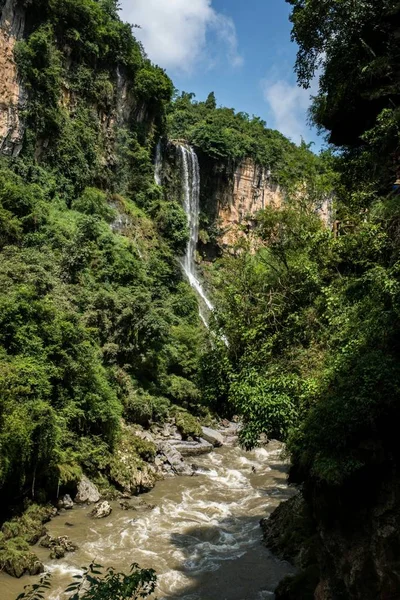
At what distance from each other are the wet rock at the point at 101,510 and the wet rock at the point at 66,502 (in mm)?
691

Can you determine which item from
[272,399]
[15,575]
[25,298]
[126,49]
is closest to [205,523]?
[15,575]

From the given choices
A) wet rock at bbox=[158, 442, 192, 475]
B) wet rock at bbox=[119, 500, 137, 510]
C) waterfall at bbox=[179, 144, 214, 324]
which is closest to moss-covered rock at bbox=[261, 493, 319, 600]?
wet rock at bbox=[119, 500, 137, 510]

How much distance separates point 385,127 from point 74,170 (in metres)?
22.3

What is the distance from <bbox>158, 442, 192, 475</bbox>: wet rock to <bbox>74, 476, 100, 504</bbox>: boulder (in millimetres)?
4099

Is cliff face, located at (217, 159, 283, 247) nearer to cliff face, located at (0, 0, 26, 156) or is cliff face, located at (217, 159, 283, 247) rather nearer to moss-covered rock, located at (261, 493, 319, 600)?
cliff face, located at (0, 0, 26, 156)

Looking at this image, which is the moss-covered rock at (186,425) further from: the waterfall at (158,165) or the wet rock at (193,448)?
the waterfall at (158,165)

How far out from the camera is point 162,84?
1369 inches

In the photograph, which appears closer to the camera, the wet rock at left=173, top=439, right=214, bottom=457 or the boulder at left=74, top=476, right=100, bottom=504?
the boulder at left=74, top=476, right=100, bottom=504

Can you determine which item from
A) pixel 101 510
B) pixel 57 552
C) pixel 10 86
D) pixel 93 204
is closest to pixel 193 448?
pixel 101 510

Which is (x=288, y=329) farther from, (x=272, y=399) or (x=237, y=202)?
(x=237, y=202)

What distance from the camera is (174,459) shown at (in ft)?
57.7

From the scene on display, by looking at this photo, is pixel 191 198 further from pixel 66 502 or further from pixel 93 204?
pixel 66 502

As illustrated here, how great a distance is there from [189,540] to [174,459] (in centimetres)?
587

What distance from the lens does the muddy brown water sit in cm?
939
